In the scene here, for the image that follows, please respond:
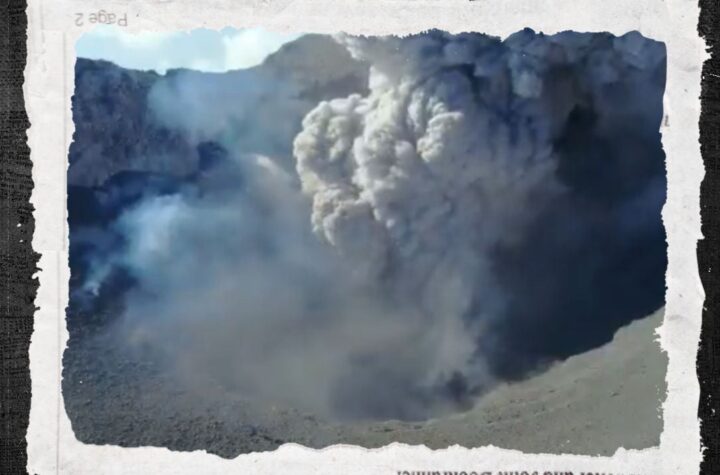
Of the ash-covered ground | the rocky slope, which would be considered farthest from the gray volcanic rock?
the rocky slope

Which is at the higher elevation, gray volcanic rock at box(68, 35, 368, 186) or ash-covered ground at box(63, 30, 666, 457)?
gray volcanic rock at box(68, 35, 368, 186)

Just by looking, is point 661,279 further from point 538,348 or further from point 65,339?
point 65,339

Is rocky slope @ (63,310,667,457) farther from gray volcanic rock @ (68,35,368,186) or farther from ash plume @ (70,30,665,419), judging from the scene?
gray volcanic rock @ (68,35,368,186)

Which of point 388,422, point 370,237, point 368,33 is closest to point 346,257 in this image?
point 370,237

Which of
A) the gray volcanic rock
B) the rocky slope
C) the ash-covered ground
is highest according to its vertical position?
the gray volcanic rock

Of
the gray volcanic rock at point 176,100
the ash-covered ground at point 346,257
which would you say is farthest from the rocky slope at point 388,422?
the gray volcanic rock at point 176,100

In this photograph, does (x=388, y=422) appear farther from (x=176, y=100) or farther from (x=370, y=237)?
(x=176, y=100)

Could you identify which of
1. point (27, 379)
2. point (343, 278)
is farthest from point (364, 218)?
point (27, 379)
